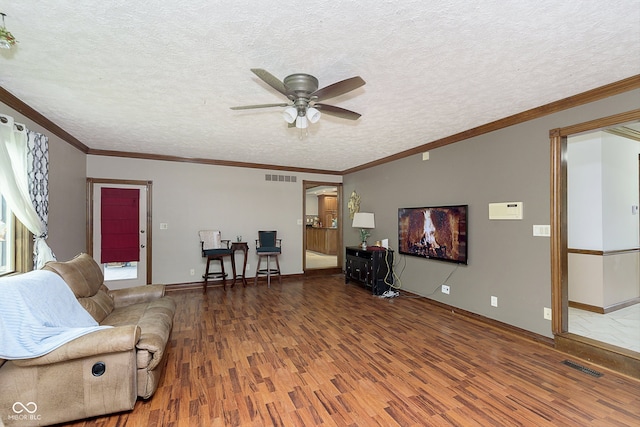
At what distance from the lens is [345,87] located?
6.88 feet

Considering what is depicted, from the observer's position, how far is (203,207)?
5691 mm

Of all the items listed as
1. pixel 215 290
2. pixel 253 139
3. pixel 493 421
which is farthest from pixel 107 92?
pixel 493 421

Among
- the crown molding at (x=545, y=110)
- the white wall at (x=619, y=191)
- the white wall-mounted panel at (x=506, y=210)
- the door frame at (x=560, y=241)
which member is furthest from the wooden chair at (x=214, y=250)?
the white wall at (x=619, y=191)

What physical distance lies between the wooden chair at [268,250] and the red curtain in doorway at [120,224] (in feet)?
7.21

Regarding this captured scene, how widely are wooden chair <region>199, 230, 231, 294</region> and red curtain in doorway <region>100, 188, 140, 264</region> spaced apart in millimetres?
1152

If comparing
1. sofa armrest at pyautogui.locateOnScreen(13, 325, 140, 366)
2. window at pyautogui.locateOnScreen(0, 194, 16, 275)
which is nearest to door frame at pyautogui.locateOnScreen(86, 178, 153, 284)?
window at pyautogui.locateOnScreen(0, 194, 16, 275)

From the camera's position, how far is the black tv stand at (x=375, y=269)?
5020mm

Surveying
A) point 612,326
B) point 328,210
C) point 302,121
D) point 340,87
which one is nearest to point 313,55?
point 340,87

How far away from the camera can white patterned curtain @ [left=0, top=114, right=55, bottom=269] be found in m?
2.57

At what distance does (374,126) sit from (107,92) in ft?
9.55

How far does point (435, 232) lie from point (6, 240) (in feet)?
16.8

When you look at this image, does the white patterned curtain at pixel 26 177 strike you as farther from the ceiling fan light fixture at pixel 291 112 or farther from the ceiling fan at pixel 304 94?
the ceiling fan light fixture at pixel 291 112

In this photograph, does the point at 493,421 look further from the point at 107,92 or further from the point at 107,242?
the point at 107,242

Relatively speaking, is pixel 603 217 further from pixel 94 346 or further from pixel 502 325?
pixel 94 346
